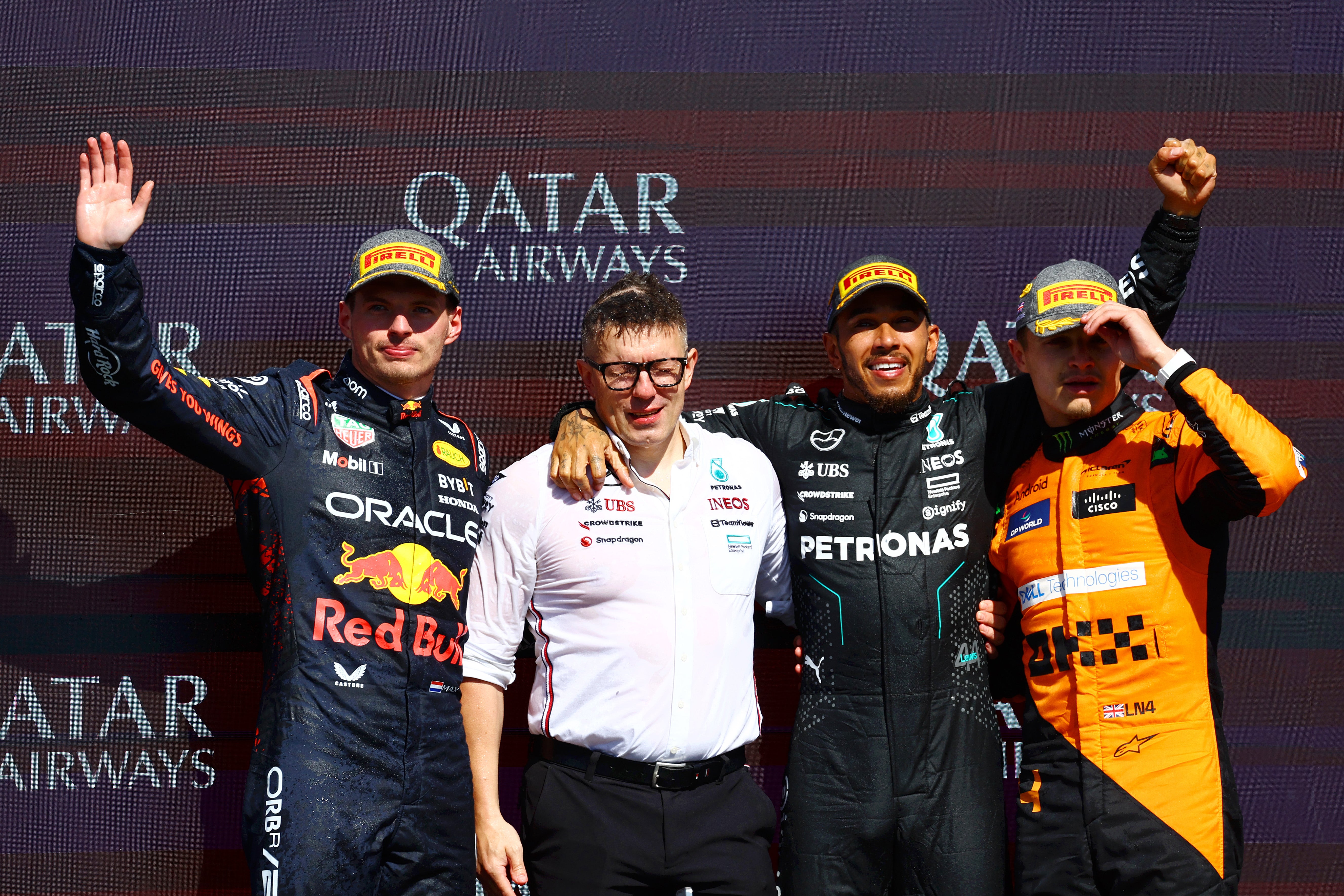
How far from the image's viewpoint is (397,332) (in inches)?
106

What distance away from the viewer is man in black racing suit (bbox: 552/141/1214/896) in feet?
8.59

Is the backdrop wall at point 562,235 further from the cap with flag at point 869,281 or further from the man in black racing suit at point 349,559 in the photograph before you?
the man in black racing suit at point 349,559

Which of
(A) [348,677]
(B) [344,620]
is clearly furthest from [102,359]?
(A) [348,677]

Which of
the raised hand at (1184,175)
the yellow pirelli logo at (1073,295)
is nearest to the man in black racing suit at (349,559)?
the yellow pirelli logo at (1073,295)

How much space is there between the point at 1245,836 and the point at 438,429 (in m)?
2.89

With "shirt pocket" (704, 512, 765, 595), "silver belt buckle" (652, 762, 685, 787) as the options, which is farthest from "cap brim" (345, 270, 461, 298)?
"silver belt buckle" (652, 762, 685, 787)

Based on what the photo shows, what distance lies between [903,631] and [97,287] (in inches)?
81.9

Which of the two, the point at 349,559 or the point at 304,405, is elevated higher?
the point at 304,405

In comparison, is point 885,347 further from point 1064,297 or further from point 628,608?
point 628,608

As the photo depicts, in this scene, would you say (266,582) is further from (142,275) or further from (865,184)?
(865,184)

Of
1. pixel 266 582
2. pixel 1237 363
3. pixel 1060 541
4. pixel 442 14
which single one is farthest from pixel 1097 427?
pixel 442 14

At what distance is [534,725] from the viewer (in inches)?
102

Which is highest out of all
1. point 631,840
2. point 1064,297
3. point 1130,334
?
point 1064,297

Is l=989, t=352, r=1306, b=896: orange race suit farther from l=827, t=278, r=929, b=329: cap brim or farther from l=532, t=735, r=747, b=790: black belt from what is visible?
l=532, t=735, r=747, b=790: black belt
